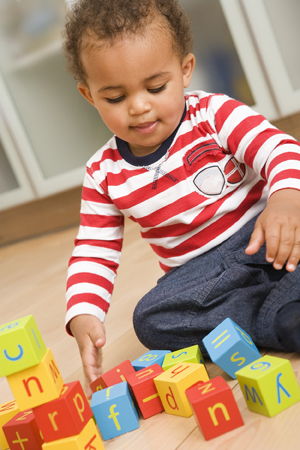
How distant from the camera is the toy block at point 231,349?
1.90 ft

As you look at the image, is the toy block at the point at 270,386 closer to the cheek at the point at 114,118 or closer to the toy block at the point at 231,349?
the toy block at the point at 231,349

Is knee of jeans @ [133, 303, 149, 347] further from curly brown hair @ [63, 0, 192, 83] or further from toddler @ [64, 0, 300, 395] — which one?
curly brown hair @ [63, 0, 192, 83]

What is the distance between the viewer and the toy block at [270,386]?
1.61 feet

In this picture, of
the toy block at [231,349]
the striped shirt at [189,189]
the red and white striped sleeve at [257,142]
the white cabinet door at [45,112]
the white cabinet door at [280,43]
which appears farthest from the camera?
the white cabinet door at [45,112]

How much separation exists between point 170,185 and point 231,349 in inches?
12.8

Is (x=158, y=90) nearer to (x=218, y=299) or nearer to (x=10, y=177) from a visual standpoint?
(x=218, y=299)

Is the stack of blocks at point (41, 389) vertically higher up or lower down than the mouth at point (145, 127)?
lower down

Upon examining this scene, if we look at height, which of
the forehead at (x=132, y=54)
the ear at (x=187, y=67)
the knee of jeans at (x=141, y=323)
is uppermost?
the forehead at (x=132, y=54)

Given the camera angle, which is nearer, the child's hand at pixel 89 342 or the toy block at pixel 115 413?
the toy block at pixel 115 413

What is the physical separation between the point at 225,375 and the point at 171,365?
7 cm

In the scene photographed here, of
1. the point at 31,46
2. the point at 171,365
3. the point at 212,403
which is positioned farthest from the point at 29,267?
the point at 212,403

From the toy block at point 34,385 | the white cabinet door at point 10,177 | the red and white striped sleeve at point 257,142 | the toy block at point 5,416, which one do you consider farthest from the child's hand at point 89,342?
the white cabinet door at point 10,177

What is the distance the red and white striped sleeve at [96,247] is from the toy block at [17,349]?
1.17 feet

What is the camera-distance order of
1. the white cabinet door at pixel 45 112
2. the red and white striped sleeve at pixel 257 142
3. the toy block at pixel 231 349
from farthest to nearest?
the white cabinet door at pixel 45 112 < the red and white striped sleeve at pixel 257 142 < the toy block at pixel 231 349
